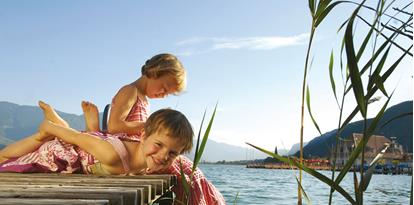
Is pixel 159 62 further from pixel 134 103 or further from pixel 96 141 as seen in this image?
pixel 96 141

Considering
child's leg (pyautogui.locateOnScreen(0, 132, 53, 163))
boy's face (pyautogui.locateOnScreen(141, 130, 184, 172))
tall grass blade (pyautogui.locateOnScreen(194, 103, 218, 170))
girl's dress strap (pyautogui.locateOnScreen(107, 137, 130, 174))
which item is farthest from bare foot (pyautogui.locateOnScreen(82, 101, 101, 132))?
tall grass blade (pyautogui.locateOnScreen(194, 103, 218, 170))

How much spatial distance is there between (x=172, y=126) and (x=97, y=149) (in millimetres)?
467

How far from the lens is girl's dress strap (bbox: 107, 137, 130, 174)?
9.56 ft

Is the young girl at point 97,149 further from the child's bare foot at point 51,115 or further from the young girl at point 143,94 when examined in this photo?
the young girl at point 143,94

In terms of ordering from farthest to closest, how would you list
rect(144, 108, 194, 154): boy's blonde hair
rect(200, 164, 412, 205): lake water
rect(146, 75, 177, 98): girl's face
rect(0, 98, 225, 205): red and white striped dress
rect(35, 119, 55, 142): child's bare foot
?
rect(200, 164, 412, 205): lake water
rect(146, 75, 177, 98): girl's face
rect(35, 119, 55, 142): child's bare foot
rect(0, 98, 225, 205): red and white striped dress
rect(144, 108, 194, 154): boy's blonde hair

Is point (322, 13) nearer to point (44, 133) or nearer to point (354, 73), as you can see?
point (354, 73)

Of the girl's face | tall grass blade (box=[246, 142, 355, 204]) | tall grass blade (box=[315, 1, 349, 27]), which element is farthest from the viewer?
the girl's face

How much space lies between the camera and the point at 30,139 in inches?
131

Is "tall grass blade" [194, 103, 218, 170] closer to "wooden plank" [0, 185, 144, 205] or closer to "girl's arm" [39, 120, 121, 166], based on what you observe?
"wooden plank" [0, 185, 144, 205]

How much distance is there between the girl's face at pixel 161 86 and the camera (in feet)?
11.6

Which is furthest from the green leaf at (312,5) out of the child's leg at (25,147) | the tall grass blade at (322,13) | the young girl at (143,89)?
the child's leg at (25,147)

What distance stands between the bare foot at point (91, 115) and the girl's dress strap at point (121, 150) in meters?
0.60

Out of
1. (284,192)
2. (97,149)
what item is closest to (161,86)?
(97,149)

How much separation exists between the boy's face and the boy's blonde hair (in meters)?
0.02
